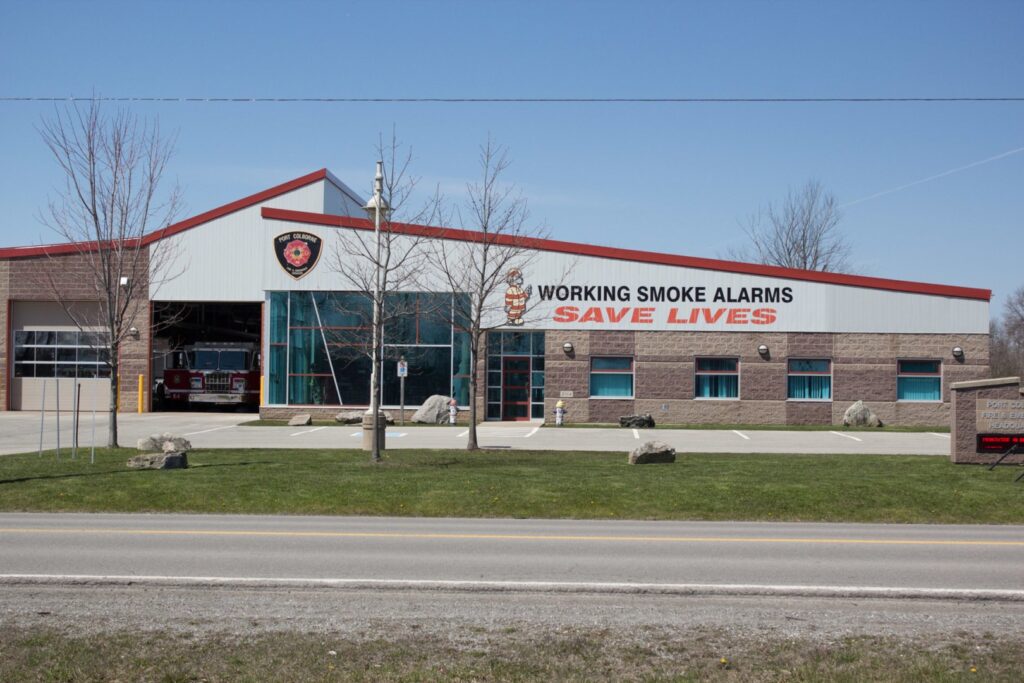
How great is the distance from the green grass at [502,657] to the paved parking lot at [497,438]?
19508 mm

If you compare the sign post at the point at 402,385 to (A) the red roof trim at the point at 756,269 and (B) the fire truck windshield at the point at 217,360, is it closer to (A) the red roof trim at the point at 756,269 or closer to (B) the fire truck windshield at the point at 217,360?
(A) the red roof trim at the point at 756,269

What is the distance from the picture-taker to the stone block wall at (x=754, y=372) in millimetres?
38688

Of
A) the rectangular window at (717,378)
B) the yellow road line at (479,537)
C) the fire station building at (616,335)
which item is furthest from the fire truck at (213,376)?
the yellow road line at (479,537)

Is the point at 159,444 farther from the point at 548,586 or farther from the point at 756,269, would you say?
the point at 756,269

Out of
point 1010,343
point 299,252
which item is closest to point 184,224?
point 299,252

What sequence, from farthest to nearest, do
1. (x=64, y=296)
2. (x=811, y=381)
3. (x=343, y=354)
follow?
(x=64, y=296), (x=343, y=354), (x=811, y=381)

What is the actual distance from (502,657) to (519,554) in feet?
14.6

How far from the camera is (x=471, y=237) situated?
3706cm

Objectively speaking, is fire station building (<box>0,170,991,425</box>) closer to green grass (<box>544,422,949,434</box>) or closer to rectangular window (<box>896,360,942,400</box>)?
rectangular window (<box>896,360,942,400</box>)

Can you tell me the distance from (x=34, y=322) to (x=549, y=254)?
22.2 m

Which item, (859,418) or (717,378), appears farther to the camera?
(717,378)

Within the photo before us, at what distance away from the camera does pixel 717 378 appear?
39.2 m

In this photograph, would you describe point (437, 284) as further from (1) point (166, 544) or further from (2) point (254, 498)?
(1) point (166, 544)

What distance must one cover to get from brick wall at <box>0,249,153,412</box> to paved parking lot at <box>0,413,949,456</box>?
3415 millimetres
